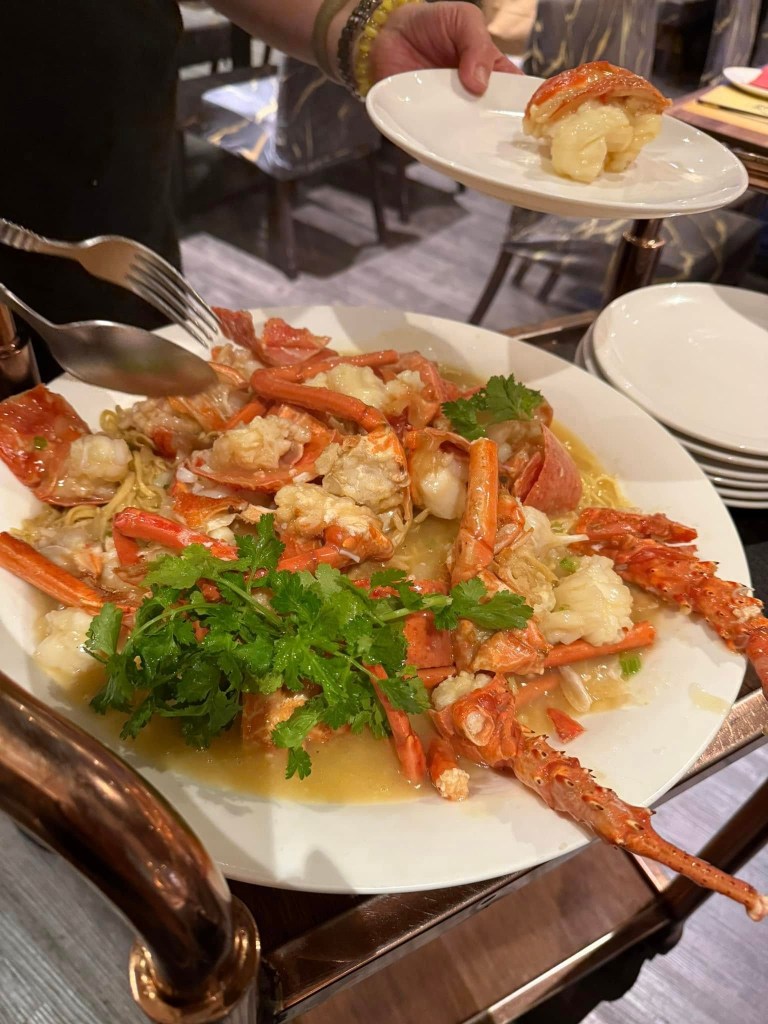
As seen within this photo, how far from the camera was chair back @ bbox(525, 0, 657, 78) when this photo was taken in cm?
381

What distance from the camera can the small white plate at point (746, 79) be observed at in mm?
2107

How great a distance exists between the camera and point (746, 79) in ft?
7.10

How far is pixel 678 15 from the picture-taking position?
435cm

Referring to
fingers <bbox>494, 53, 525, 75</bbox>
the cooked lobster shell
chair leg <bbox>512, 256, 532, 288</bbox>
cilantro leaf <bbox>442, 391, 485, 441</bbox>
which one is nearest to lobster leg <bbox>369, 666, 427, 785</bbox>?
cilantro leaf <bbox>442, 391, 485, 441</bbox>

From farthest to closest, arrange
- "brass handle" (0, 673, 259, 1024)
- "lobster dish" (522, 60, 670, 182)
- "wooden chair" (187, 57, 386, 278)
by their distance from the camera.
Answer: "wooden chair" (187, 57, 386, 278), "lobster dish" (522, 60, 670, 182), "brass handle" (0, 673, 259, 1024)

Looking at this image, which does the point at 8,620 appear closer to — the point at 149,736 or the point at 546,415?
the point at 149,736

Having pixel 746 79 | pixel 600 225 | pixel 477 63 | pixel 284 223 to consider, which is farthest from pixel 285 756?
pixel 284 223

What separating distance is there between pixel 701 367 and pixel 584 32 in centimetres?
294

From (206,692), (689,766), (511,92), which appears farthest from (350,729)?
(511,92)

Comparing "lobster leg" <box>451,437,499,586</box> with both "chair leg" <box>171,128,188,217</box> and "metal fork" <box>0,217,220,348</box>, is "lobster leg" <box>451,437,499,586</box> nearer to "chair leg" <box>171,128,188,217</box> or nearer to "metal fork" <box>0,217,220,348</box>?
"metal fork" <box>0,217,220,348</box>

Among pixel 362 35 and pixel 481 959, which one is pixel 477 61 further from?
pixel 481 959

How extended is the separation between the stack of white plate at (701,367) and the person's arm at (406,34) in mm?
712

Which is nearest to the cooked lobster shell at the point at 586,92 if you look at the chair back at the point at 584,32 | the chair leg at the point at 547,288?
the chair back at the point at 584,32

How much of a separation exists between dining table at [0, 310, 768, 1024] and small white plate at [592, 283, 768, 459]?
24cm
